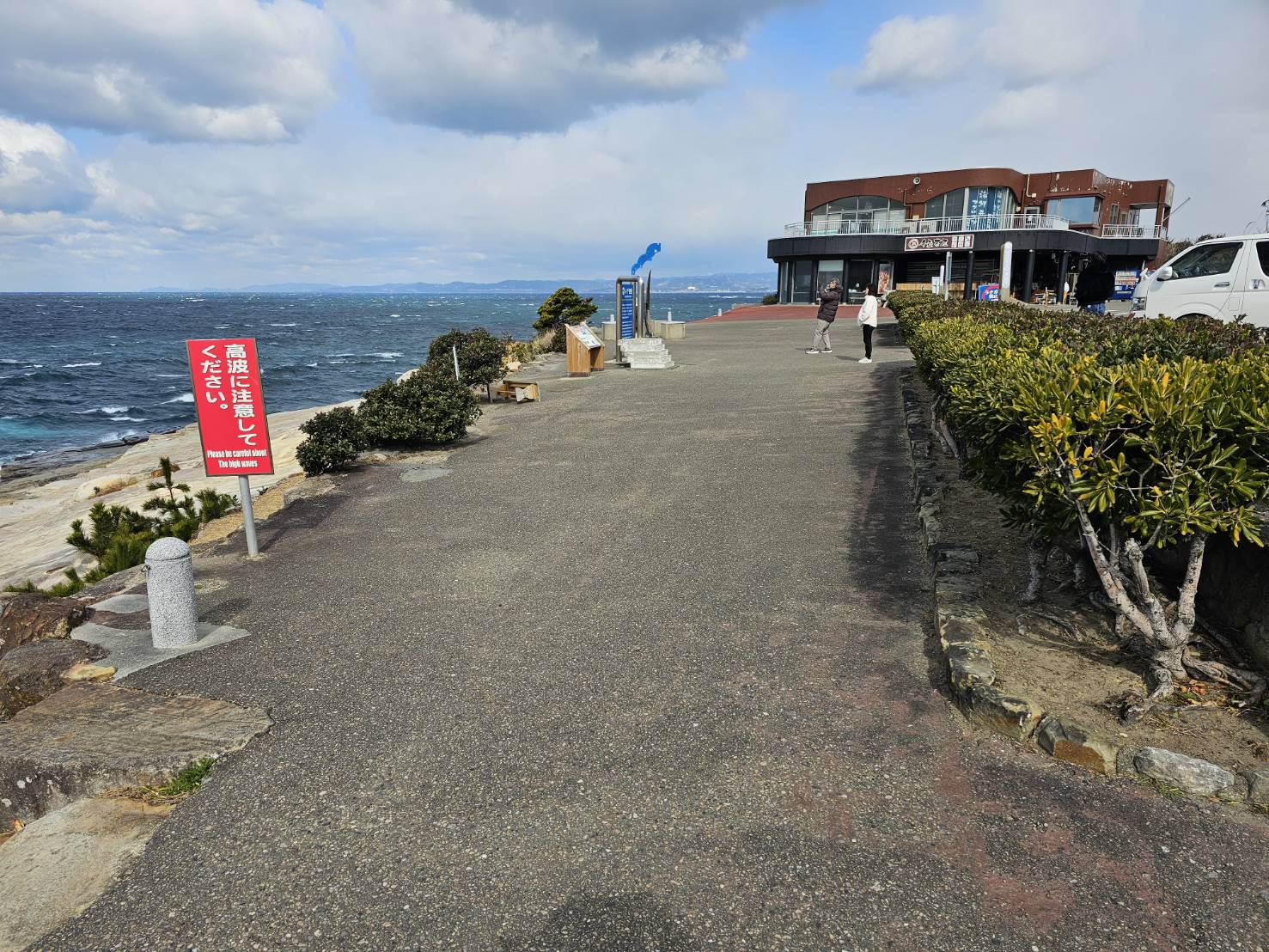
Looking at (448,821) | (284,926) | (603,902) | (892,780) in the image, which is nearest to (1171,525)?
(892,780)

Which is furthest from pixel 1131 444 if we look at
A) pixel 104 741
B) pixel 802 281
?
pixel 802 281

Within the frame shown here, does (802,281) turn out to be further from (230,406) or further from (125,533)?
(230,406)

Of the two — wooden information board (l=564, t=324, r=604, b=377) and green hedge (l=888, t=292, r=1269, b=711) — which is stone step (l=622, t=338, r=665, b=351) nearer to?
wooden information board (l=564, t=324, r=604, b=377)

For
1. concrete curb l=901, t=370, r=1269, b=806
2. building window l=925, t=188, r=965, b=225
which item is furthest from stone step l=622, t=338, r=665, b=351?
building window l=925, t=188, r=965, b=225

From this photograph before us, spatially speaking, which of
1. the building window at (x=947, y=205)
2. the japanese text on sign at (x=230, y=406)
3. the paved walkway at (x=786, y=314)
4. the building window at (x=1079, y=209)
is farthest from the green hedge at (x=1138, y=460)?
the building window at (x=1079, y=209)

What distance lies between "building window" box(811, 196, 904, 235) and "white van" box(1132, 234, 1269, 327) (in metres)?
33.6

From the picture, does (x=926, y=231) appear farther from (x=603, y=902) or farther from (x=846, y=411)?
(x=603, y=902)

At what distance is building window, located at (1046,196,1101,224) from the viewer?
171ft

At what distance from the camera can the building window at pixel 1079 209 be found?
52.2 metres

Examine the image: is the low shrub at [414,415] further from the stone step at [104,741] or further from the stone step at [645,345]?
the stone step at [645,345]

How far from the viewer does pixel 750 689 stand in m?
4.41

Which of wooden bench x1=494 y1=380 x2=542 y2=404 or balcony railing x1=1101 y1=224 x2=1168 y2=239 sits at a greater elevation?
balcony railing x1=1101 y1=224 x2=1168 y2=239

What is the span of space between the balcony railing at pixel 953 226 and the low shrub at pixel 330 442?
126 ft

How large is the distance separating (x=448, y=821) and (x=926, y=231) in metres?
45.2
